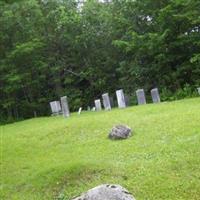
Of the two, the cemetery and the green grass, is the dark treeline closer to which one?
the cemetery

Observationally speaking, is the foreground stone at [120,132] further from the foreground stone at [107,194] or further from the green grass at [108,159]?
the foreground stone at [107,194]

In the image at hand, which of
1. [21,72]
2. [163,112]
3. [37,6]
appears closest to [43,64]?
[21,72]

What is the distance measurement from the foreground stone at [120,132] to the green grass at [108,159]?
0.59 ft

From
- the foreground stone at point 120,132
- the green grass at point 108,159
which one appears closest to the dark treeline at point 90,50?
the green grass at point 108,159

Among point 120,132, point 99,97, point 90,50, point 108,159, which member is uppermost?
point 90,50

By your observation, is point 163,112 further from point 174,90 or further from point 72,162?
point 174,90

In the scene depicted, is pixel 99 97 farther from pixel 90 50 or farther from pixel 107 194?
pixel 107 194

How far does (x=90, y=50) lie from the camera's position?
86.7ft

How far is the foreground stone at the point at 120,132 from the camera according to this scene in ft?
35.2

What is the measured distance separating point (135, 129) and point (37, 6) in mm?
15372

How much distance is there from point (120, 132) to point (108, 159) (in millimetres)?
1837

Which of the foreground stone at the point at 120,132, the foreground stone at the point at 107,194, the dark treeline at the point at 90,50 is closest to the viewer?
the foreground stone at the point at 107,194

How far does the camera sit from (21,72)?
24.6m

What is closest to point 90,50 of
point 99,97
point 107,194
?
point 99,97
